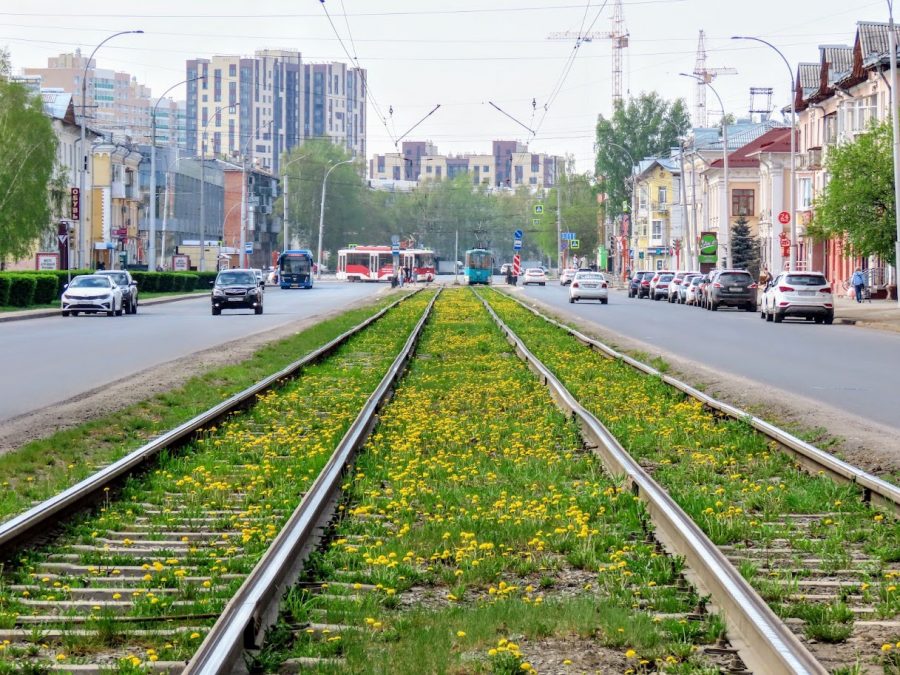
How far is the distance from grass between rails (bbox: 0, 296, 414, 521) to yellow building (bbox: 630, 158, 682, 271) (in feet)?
369

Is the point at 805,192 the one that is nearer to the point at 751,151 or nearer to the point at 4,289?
the point at 751,151

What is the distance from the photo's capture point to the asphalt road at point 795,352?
1975 centimetres

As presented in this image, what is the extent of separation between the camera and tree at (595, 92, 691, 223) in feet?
443

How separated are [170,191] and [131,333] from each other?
9655 centimetres

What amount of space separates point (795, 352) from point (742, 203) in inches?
3306

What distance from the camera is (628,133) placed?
447ft

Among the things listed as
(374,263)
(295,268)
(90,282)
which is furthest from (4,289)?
(374,263)

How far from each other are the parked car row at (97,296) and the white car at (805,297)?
71.5ft

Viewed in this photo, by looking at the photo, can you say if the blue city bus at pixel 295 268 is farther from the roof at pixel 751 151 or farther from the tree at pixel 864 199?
the tree at pixel 864 199

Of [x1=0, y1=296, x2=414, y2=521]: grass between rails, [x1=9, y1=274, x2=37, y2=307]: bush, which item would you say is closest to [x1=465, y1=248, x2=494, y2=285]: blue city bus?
[x1=9, y1=274, x2=37, y2=307]: bush

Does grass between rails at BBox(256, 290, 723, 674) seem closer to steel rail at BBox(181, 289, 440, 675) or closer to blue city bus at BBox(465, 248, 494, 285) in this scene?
steel rail at BBox(181, 289, 440, 675)

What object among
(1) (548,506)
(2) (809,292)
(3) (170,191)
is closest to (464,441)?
(1) (548,506)

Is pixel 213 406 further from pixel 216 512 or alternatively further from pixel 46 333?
pixel 46 333

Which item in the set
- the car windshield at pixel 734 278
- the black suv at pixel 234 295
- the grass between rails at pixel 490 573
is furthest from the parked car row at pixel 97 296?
the grass between rails at pixel 490 573
